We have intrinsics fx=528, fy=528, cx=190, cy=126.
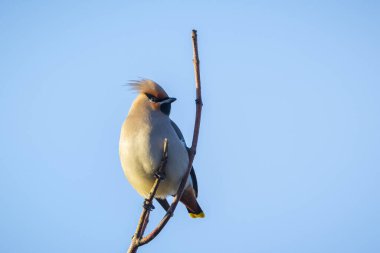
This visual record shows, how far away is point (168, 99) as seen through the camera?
529cm

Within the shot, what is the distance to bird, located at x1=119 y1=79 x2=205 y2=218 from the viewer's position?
4.82 metres

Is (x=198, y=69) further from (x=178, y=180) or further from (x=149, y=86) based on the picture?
(x=149, y=86)

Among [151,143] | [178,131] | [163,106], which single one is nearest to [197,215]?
[178,131]

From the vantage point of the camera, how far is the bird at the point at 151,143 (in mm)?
4824

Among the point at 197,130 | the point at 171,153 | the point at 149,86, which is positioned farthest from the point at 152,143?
the point at 197,130

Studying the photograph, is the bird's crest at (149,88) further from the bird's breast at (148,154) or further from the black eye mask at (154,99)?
the bird's breast at (148,154)

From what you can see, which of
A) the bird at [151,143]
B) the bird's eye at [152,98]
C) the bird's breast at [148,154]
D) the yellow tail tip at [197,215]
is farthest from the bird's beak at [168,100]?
the yellow tail tip at [197,215]

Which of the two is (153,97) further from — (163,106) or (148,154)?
(148,154)

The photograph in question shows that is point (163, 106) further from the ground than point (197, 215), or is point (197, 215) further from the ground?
point (163, 106)

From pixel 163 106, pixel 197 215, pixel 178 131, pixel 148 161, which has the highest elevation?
pixel 163 106

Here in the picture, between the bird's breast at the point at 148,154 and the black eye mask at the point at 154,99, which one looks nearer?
the bird's breast at the point at 148,154

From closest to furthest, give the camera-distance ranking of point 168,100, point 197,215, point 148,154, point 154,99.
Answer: point 148,154 → point 168,100 → point 154,99 → point 197,215

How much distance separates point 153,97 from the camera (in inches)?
214

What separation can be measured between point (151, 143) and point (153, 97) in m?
0.78
